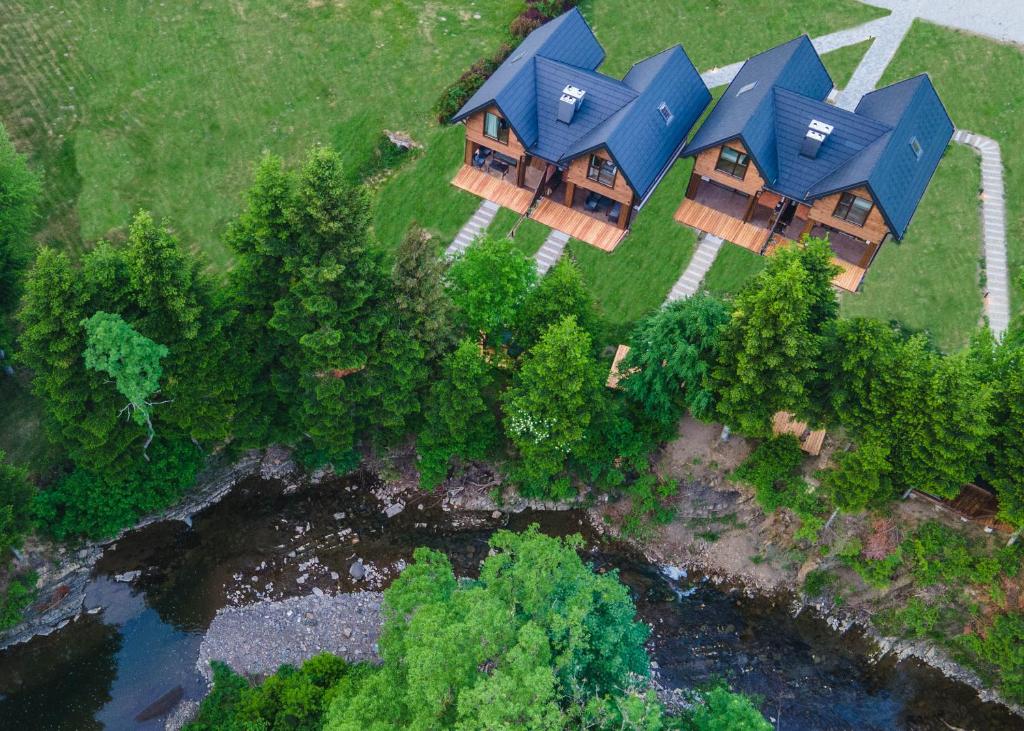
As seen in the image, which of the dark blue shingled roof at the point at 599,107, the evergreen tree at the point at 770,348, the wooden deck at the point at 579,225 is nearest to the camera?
the evergreen tree at the point at 770,348

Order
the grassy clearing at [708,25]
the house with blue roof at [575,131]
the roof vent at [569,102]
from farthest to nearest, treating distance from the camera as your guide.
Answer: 1. the grassy clearing at [708,25]
2. the house with blue roof at [575,131]
3. the roof vent at [569,102]

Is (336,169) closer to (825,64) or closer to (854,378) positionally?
(854,378)

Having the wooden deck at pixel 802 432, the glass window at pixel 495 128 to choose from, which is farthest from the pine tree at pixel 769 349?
the glass window at pixel 495 128

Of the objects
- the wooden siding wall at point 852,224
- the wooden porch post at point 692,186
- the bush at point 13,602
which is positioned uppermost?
the wooden siding wall at point 852,224

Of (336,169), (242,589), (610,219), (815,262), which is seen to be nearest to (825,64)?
(610,219)

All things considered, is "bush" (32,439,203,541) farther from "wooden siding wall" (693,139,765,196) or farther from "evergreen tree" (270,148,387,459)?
"wooden siding wall" (693,139,765,196)

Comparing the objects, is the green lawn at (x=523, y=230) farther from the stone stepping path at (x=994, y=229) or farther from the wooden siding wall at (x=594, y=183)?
the stone stepping path at (x=994, y=229)

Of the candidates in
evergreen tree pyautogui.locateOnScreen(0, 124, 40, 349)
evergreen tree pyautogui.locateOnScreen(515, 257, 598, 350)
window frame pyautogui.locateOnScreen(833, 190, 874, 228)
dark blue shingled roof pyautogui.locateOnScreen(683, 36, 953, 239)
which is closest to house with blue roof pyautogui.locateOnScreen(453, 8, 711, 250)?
dark blue shingled roof pyautogui.locateOnScreen(683, 36, 953, 239)

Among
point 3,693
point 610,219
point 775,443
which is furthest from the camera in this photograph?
point 610,219
